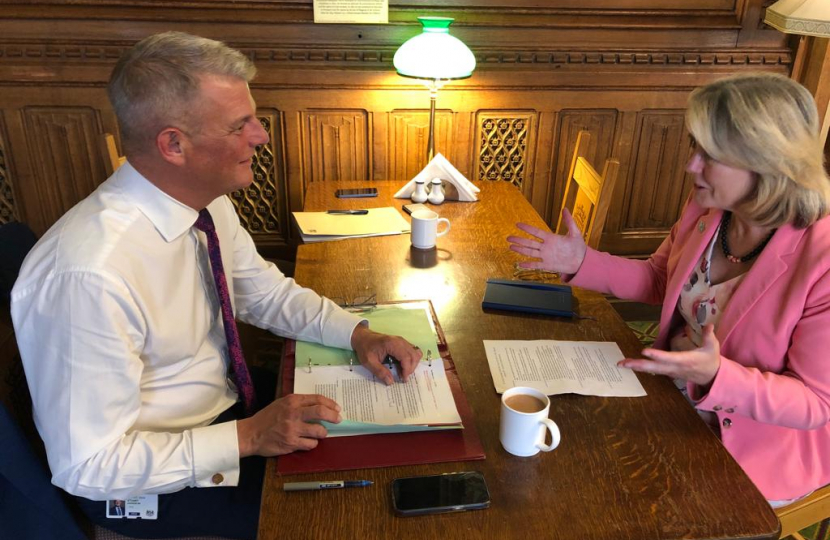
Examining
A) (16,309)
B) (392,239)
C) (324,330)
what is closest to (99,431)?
(16,309)

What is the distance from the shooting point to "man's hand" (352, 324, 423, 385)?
1.25 meters

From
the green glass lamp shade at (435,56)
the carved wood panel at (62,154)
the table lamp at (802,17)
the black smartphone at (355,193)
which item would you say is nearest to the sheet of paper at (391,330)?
the black smartphone at (355,193)

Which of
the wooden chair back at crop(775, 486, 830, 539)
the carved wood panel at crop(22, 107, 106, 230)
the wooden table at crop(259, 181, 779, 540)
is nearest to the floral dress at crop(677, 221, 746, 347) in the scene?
the wooden table at crop(259, 181, 779, 540)

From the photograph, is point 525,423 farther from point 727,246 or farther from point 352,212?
point 352,212

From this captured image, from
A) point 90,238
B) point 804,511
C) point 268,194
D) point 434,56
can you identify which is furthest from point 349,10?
point 804,511

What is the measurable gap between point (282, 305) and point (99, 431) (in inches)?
21.2

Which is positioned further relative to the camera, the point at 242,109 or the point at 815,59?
the point at 815,59

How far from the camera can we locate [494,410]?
1.17 metres

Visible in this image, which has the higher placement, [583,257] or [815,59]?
[815,59]

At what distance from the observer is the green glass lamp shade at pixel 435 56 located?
2.24m

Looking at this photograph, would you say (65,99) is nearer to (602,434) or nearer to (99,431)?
(99,431)

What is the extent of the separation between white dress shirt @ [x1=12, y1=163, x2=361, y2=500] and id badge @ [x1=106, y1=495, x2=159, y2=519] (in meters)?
0.13

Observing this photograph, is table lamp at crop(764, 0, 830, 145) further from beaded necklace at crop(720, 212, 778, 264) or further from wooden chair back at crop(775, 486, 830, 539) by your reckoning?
wooden chair back at crop(775, 486, 830, 539)

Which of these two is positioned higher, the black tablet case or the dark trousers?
the black tablet case
